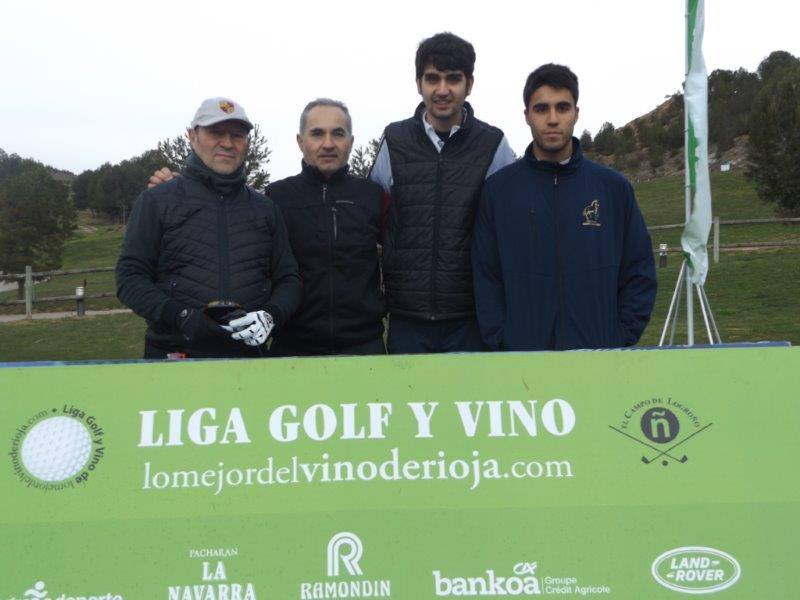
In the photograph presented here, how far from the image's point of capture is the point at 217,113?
3588 millimetres

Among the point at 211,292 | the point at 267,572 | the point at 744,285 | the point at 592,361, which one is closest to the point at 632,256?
the point at 592,361

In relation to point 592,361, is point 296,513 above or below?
below

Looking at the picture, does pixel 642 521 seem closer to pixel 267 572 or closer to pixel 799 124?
pixel 267 572

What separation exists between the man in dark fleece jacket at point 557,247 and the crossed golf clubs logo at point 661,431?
3.00 feet

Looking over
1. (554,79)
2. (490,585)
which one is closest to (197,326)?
(490,585)

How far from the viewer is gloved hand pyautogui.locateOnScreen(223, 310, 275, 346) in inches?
129

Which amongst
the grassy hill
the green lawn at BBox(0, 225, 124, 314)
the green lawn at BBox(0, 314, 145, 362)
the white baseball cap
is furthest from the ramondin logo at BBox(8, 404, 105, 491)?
the green lawn at BBox(0, 225, 124, 314)

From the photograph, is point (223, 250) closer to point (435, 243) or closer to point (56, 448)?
point (435, 243)

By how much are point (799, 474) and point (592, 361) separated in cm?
74

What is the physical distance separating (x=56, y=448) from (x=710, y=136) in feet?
194

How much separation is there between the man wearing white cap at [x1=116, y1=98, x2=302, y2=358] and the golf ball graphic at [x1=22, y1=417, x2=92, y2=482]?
698mm

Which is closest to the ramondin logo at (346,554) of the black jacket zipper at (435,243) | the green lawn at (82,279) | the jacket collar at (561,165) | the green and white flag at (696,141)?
the black jacket zipper at (435,243)

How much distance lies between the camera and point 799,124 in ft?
105

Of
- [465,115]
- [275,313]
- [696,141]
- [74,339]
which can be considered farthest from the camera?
[74,339]
